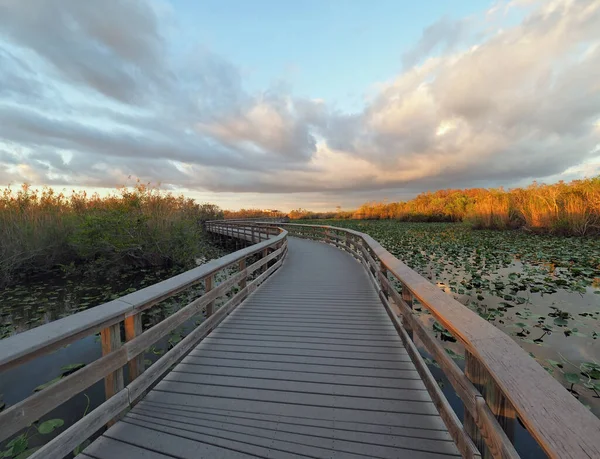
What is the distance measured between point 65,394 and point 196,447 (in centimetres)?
91

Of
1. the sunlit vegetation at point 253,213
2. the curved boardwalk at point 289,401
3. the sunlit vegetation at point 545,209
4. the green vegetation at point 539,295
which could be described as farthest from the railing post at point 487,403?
the sunlit vegetation at point 253,213

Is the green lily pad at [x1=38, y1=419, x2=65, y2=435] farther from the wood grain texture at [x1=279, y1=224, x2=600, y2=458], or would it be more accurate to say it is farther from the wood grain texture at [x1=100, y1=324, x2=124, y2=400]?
the wood grain texture at [x1=279, y1=224, x2=600, y2=458]

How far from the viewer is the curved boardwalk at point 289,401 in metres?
1.94

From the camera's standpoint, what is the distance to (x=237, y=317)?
4480 mm

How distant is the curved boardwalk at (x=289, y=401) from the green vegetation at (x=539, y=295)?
1.54 metres

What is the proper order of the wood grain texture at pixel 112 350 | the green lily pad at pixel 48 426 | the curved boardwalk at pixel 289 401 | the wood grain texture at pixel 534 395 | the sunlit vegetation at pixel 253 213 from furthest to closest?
the sunlit vegetation at pixel 253 213
the green lily pad at pixel 48 426
the wood grain texture at pixel 112 350
the curved boardwalk at pixel 289 401
the wood grain texture at pixel 534 395

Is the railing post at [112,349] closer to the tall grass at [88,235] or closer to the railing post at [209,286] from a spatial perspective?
the railing post at [209,286]

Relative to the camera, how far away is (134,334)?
235 cm

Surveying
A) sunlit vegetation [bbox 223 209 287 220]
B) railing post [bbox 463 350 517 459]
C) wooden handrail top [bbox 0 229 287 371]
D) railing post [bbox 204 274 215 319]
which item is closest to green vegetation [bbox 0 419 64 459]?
wooden handrail top [bbox 0 229 287 371]

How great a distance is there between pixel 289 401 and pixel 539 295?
5786mm

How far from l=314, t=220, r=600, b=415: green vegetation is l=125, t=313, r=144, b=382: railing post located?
366 centimetres

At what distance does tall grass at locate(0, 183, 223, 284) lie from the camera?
27.7ft

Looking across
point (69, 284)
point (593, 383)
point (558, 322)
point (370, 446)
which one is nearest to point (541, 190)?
point (558, 322)

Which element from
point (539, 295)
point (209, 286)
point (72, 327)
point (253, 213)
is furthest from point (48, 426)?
point (253, 213)
